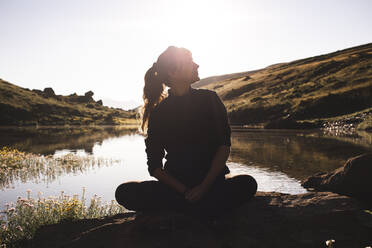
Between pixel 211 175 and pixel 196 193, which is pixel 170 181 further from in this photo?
pixel 211 175

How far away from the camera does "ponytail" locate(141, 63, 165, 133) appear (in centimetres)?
629

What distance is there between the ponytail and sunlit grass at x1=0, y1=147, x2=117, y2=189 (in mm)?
12741

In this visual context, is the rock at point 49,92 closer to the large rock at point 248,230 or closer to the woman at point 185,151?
the woman at point 185,151

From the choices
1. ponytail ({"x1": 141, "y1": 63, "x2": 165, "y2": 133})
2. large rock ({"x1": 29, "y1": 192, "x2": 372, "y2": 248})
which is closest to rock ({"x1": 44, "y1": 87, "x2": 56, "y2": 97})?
ponytail ({"x1": 141, "y1": 63, "x2": 165, "y2": 133})

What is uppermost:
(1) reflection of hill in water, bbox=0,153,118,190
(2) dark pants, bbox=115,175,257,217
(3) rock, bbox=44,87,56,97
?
(3) rock, bbox=44,87,56,97

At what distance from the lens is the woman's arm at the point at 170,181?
219 inches

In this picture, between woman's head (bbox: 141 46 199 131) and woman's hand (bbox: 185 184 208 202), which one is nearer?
woman's hand (bbox: 185 184 208 202)

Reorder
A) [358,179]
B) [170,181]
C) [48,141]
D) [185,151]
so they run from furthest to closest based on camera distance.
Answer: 1. [48,141]
2. [358,179]
3. [185,151]
4. [170,181]

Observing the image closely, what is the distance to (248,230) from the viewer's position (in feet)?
18.2

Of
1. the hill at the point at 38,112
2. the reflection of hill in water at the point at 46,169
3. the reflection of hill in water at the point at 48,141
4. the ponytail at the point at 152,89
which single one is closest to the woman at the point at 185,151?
the ponytail at the point at 152,89

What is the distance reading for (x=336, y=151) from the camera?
89.2 ft

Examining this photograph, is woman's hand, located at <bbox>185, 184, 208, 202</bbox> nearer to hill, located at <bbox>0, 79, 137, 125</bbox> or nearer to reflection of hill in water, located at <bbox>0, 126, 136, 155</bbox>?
reflection of hill in water, located at <bbox>0, 126, 136, 155</bbox>

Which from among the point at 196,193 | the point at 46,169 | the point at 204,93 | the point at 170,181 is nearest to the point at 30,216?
the point at 170,181

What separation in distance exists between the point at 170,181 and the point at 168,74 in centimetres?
199
